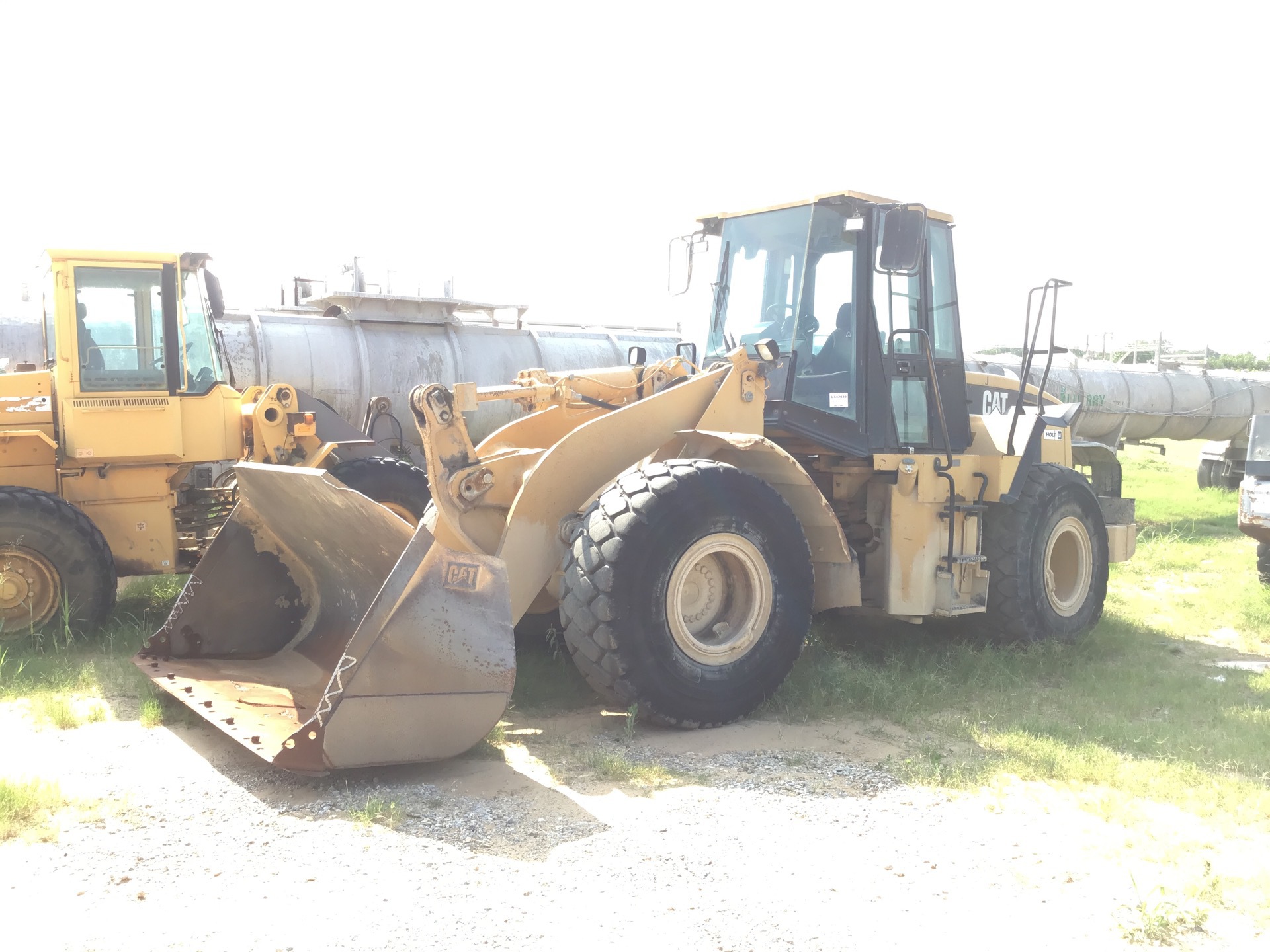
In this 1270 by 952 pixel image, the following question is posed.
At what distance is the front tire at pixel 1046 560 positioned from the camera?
7.21m

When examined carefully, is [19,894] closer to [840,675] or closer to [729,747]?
[729,747]

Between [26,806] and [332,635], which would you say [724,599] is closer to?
[332,635]

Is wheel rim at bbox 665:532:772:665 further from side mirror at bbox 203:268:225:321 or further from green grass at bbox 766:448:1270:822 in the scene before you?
side mirror at bbox 203:268:225:321

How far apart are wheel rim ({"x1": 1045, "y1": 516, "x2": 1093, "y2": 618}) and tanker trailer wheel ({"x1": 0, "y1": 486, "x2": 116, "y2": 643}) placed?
6.49 meters

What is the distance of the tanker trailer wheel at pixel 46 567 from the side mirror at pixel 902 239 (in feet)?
17.9

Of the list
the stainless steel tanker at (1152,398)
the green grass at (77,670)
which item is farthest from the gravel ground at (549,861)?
the stainless steel tanker at (1152,398)

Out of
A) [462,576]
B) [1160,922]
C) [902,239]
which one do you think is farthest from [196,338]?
[1160,922]

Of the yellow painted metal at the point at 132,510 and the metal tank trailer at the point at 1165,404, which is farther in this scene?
the metal tank trailer at the point at 1165,404

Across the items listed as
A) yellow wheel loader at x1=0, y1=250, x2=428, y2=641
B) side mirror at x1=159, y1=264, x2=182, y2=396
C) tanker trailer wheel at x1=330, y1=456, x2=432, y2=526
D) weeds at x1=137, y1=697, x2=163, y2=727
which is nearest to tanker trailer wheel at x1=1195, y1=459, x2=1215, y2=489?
tanker trailer wheel at x1=330, y1=456, x2=432, y2=526

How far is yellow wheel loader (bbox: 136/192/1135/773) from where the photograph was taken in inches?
184

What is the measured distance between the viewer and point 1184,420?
20953 mm

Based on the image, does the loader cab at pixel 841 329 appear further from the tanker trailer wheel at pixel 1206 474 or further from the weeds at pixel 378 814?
the tanker trailer wheel at pixel 1206 474

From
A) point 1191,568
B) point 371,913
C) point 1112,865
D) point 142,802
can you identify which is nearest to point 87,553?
point 142,802

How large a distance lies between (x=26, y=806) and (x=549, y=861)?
2.06 metres
